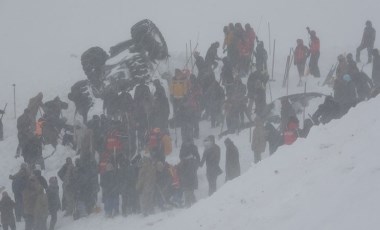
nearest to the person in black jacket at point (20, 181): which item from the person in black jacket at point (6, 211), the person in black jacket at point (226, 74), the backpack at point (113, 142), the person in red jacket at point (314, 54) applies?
the person in black jacket at point (6, 211)

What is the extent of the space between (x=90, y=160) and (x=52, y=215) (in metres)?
1.74

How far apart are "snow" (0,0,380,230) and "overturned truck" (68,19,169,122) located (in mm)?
824

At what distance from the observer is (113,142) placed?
17984 mm

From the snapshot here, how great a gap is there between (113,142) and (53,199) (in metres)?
2.36

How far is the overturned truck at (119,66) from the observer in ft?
70.5

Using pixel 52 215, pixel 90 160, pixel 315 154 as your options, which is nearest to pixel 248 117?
pixel 90 160

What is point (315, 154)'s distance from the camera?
10.9m

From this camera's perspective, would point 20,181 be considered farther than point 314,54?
No

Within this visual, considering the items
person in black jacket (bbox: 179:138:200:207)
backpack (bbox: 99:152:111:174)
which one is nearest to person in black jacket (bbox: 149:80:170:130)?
backpack (bbox: 99:152:111:174)

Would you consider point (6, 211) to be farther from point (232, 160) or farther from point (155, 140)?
point (232, 160)

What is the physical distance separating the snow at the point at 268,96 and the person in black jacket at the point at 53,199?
0.41 m

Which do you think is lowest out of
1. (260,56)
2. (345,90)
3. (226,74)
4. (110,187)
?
(110,187)

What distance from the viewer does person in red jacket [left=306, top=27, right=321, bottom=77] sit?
23156 mm

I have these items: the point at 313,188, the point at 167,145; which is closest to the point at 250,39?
the point at 167,145
